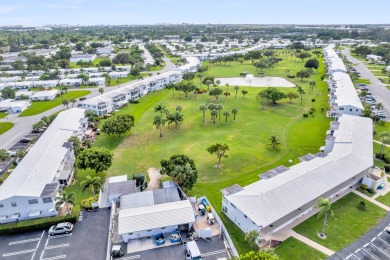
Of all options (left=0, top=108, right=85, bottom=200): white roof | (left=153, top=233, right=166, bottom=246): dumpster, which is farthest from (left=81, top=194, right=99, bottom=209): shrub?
(left=153, top=233, right=166, bottom=246): dumpster

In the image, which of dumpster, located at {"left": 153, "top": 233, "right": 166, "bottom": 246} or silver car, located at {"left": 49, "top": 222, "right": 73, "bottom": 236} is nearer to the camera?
dumpster, located at {"left": 153, "top": 233, "right": 166, "bottom": 246}

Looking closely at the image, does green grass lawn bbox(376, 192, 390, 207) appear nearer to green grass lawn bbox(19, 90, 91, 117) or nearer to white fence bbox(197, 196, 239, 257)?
white fence bbox(197, 196, 239, 257)

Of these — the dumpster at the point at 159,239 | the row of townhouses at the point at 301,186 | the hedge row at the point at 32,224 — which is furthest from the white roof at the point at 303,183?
the hedge row at the point at 32,224

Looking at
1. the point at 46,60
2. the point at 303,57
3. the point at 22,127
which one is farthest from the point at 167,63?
the point at 22,127

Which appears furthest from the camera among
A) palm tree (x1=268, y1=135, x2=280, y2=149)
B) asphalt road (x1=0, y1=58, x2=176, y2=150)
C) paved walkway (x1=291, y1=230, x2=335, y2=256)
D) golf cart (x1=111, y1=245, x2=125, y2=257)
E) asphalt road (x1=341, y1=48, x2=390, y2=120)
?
asphalt road (x1=341, y1=48, x2=390, y2=120)

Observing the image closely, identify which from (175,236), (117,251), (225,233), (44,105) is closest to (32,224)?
(117,251)

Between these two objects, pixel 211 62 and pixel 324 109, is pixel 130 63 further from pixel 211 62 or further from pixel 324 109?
pixel 324 109

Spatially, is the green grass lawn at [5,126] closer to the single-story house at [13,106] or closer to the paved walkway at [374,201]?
the single-story house at [13,106]
